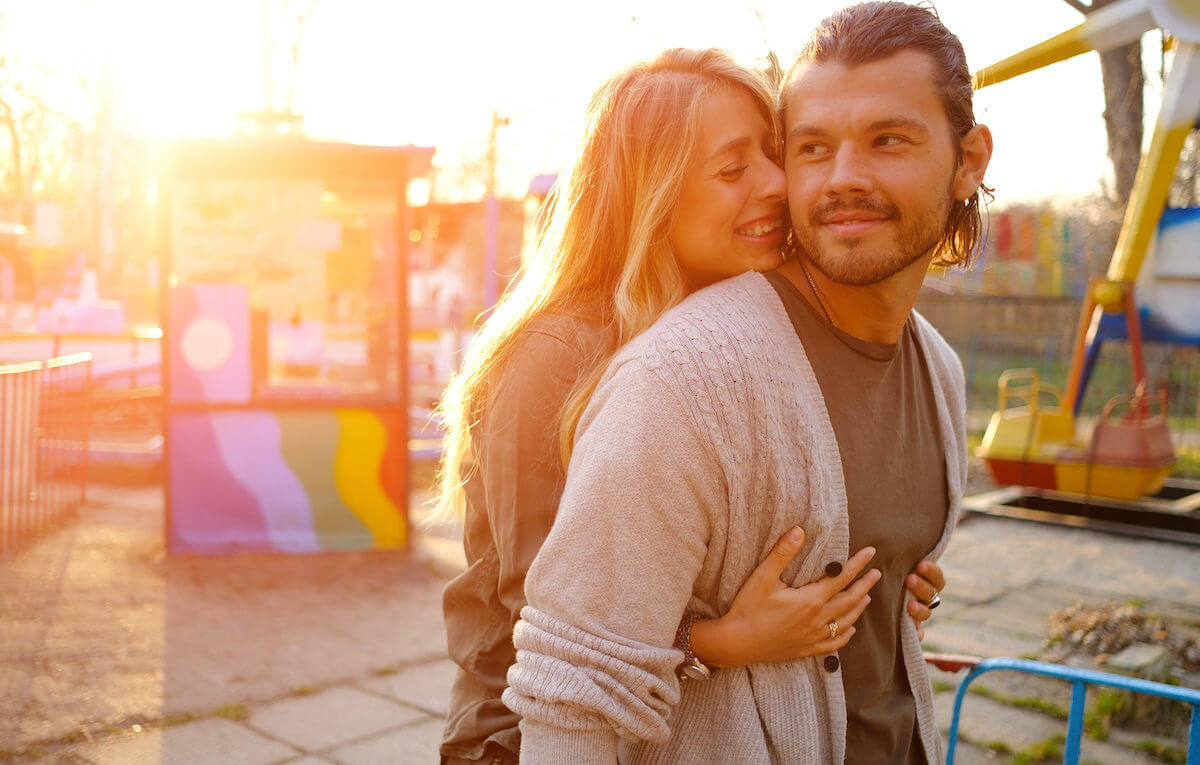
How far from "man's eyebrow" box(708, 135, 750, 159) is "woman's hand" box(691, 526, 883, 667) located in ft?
2.86

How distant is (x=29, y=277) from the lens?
7.26 m

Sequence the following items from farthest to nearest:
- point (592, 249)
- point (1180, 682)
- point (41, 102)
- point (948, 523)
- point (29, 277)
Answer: point (29, 277), point (41, 102), point (1180, 682), point (592, 249), point (948, 523)

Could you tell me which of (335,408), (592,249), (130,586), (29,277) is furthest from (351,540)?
(592,249)

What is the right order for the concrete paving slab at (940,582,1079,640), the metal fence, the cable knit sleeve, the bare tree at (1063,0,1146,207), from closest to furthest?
1. the cable knit sleeve
2. the concrete paving slab at (940,582,1079,640)
3. the metal fence
4. the bare tree at (1063,0,1146,207)

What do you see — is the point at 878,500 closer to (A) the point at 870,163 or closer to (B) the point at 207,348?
(A) the point at 870,163

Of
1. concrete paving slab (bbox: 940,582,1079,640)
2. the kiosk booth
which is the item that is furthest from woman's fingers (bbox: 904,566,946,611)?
the kiosk booth

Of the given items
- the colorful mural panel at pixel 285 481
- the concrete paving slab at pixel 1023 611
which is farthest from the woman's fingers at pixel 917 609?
the colorful mural panel at pixel 285 481

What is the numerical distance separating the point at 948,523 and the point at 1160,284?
6.59 metres

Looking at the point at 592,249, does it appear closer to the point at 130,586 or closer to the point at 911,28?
the point at 911,28

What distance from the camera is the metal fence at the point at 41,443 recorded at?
22.6ft

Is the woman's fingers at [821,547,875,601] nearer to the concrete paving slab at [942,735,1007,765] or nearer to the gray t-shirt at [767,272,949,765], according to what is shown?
the gray t-shirt at [767,272,949,765]

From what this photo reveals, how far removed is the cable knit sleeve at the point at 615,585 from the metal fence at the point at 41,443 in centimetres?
643

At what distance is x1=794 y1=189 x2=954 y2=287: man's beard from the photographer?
5.62 feet

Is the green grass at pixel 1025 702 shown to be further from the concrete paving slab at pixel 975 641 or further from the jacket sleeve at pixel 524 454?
the jacket sleeve at pixel 524 454
